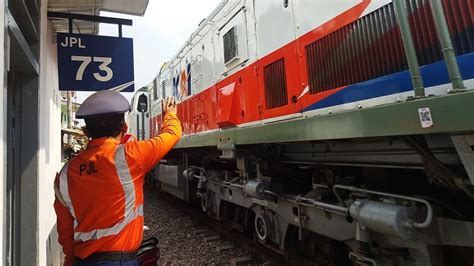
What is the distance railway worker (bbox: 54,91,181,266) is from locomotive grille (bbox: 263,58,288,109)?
2.13 meters

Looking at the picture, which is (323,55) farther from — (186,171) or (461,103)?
(186,171)

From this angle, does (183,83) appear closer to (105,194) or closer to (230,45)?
(230,45)

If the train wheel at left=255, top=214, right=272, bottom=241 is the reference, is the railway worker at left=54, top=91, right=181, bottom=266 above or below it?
above

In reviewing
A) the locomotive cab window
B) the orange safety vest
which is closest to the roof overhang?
the locomotive cab window

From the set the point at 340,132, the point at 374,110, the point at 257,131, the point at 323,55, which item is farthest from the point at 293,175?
the point at 374,110

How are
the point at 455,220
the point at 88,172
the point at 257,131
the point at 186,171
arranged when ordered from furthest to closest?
the point at 186,171, the point at 257,131, the point at 455,220, the point at 88,172

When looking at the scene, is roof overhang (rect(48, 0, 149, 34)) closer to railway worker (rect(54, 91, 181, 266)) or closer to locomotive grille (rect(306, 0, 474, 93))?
locomotive grille (rect(306, 0, 474, 93))

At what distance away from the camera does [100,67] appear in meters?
4.63

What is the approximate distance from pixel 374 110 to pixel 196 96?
16.6 feet

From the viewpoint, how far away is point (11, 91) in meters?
3.36

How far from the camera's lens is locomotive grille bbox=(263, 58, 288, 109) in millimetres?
4090

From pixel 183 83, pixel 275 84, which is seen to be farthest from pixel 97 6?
pixel 183 83

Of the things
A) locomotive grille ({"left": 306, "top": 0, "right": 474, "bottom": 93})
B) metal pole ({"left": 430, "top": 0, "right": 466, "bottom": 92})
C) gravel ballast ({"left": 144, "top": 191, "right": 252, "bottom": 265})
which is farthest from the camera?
gravel ballast ({"left": 144, "top": 191, "right": 252, "bottom": 265})

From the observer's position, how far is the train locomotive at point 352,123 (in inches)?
85.4
